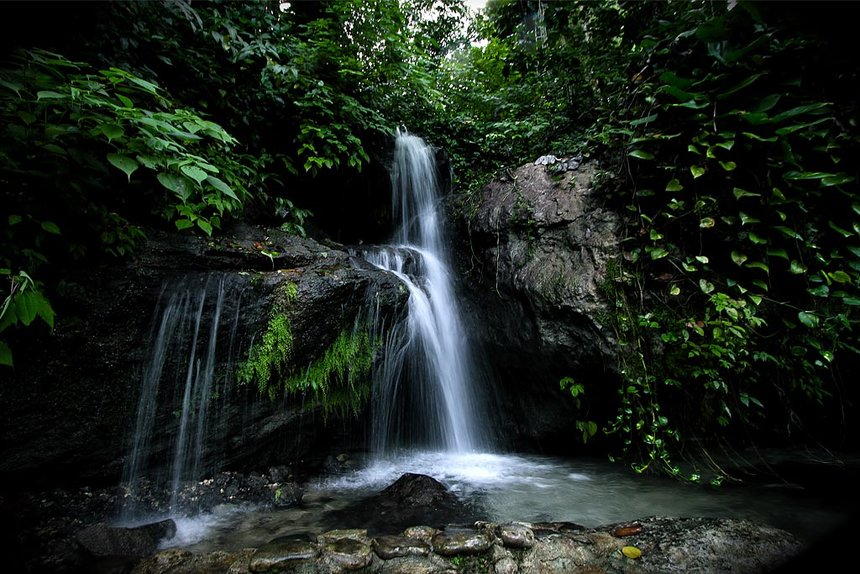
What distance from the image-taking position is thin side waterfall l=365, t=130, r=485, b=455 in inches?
170

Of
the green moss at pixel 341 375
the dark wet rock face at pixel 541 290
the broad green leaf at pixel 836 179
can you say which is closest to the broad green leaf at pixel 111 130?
the green moss at pixel 341 375

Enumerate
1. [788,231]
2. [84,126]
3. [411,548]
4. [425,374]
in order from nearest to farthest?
1. [411,548]
2. [84,126]
3. [788,231]
4. [425,374]

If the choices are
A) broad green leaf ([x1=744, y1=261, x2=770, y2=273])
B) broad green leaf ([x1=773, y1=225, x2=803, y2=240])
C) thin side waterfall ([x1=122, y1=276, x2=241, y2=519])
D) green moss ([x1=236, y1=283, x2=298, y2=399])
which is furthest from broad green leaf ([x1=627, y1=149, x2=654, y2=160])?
A: thin side waterfall ([x1=122, y1=276, x2=241, y2=519])

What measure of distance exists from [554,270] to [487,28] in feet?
19.1

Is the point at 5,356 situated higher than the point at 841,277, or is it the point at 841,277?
the point at 841,277

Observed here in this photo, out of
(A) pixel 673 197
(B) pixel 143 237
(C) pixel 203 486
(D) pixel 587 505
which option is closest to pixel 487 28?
(A) pixel 673 197

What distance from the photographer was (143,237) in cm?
307

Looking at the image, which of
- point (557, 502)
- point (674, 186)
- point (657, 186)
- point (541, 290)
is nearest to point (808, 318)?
point (674, 186)

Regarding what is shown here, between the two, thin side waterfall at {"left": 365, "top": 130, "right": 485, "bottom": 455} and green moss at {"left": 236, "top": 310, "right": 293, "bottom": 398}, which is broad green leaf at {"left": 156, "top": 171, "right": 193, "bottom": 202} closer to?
green moss at {"left": 236, "top": 310, "right": 293, "bottom": 398}

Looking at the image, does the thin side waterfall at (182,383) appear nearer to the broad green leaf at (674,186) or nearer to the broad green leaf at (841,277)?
the broad green leaf at (674,186)

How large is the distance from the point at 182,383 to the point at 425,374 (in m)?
2.72

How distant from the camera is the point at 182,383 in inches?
116

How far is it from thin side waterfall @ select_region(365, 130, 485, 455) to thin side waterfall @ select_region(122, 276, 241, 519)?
1.62 meters

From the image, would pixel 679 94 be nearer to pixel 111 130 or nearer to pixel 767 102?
pixel 767 102
